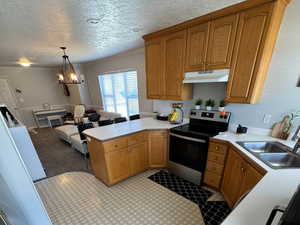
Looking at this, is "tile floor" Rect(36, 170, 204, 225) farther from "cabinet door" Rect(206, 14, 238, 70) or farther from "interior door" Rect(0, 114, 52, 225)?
"cabinet door" Rect(206, 14, 238, 70)

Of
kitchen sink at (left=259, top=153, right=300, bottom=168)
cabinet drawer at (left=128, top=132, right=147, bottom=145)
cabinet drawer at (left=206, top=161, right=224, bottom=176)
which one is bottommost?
cabinet drawer at (left=206, top=161, right=224, bottom=176)

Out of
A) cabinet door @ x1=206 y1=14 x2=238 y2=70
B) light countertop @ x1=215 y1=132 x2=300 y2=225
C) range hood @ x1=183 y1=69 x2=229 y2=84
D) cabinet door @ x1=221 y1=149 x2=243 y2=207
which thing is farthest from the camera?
range hood @ x1=183 y1=69 x2=229 y2=84

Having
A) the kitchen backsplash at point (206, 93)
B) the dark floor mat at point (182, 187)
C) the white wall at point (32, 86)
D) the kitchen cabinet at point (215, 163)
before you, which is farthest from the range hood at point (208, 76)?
the white wall at point (32, 86)

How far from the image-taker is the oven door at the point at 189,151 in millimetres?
1955

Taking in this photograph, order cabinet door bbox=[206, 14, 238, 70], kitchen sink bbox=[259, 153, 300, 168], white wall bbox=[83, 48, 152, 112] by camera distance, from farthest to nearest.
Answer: white wall bbox=[83, 48, 152, 112], cabinet door bbox=[206, 14, 238, 70], kitchen sink bbox=[259, 153, 300, 168]

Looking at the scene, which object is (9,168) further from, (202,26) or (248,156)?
(202,26)

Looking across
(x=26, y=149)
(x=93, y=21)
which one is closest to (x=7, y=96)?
(x=26, y=149)

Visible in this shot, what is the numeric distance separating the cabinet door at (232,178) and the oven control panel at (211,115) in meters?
0.59

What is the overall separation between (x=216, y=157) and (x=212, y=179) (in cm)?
39

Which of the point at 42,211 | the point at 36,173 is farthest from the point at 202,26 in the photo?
the point at 36,173

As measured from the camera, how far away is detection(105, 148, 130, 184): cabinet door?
2034 millimetres

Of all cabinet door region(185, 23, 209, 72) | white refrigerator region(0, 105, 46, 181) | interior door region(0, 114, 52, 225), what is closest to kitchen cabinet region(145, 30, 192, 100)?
cabinet door region(185, 23, 209, 72)

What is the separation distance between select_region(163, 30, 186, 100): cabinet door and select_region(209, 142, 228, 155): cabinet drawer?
3.15 ft

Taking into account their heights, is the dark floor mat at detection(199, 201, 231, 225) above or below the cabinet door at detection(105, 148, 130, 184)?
below
